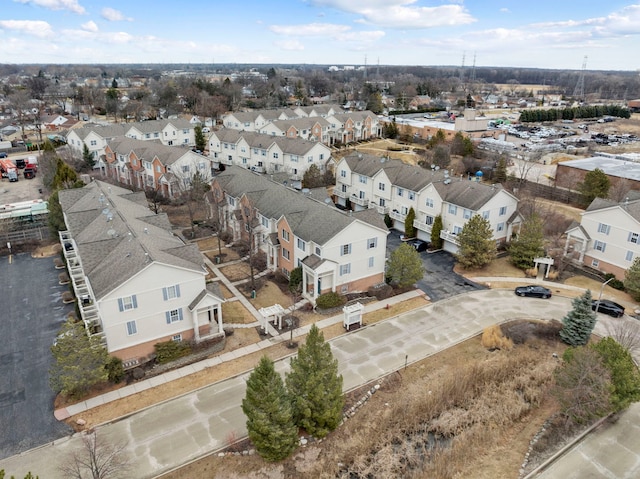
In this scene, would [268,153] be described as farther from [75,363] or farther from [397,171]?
[75,363]

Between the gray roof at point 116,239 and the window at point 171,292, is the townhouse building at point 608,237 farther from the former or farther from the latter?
the window at point 171,292

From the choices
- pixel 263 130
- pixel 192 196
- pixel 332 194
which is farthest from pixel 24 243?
pixel 263 130

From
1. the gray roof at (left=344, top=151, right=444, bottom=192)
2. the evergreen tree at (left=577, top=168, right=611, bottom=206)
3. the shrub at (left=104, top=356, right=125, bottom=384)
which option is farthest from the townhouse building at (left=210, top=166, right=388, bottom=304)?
the evergreen tree at (left=577, top=168, right=611, bottom=206)

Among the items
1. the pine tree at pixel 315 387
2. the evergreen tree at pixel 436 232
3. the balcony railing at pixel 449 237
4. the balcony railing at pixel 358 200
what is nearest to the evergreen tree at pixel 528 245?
the balcony railing at pixel 449 237

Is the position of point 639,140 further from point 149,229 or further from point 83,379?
point 83,379

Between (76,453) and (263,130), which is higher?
(263,130)

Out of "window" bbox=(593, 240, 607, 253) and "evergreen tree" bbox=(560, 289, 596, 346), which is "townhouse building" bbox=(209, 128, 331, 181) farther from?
"evergreen tree" bbox=(560, 289, 596, 346)

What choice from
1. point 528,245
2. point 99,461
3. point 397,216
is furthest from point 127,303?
point 528,245
